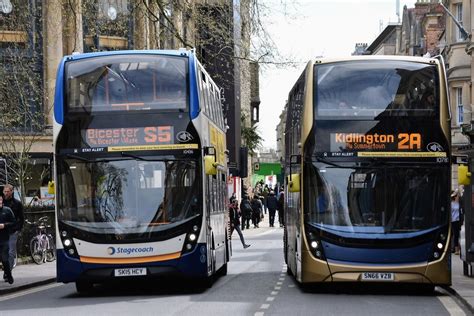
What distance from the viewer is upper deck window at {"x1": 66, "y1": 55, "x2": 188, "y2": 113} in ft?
57.2

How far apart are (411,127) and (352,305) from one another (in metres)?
3.34

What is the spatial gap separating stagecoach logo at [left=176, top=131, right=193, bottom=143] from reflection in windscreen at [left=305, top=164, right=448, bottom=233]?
2005mm

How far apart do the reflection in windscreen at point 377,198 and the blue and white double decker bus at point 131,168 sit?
1.87m

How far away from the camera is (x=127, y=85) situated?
17547 millimetres

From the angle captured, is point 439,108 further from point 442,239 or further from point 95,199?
point 95,199

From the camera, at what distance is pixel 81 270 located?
17016 mm

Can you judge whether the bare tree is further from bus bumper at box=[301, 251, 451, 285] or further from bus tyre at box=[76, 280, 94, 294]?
bus bumper at box=[301, 251, 451, 285]

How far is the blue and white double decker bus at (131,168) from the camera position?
17.1 meters

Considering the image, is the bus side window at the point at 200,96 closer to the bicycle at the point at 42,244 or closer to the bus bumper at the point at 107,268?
the bus bumper at the point at 107,268

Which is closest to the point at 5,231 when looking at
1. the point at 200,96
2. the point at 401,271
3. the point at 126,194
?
the point at 126,194

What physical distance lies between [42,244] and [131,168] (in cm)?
1114

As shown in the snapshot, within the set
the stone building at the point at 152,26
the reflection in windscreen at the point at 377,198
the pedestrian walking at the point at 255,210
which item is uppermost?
the stone building at the point at 152,26

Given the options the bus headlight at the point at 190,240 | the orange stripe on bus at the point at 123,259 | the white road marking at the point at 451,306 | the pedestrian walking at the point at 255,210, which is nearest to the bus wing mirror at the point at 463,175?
the white road marking at the point at 451,306

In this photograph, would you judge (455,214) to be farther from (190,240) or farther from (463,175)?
(190,240)
